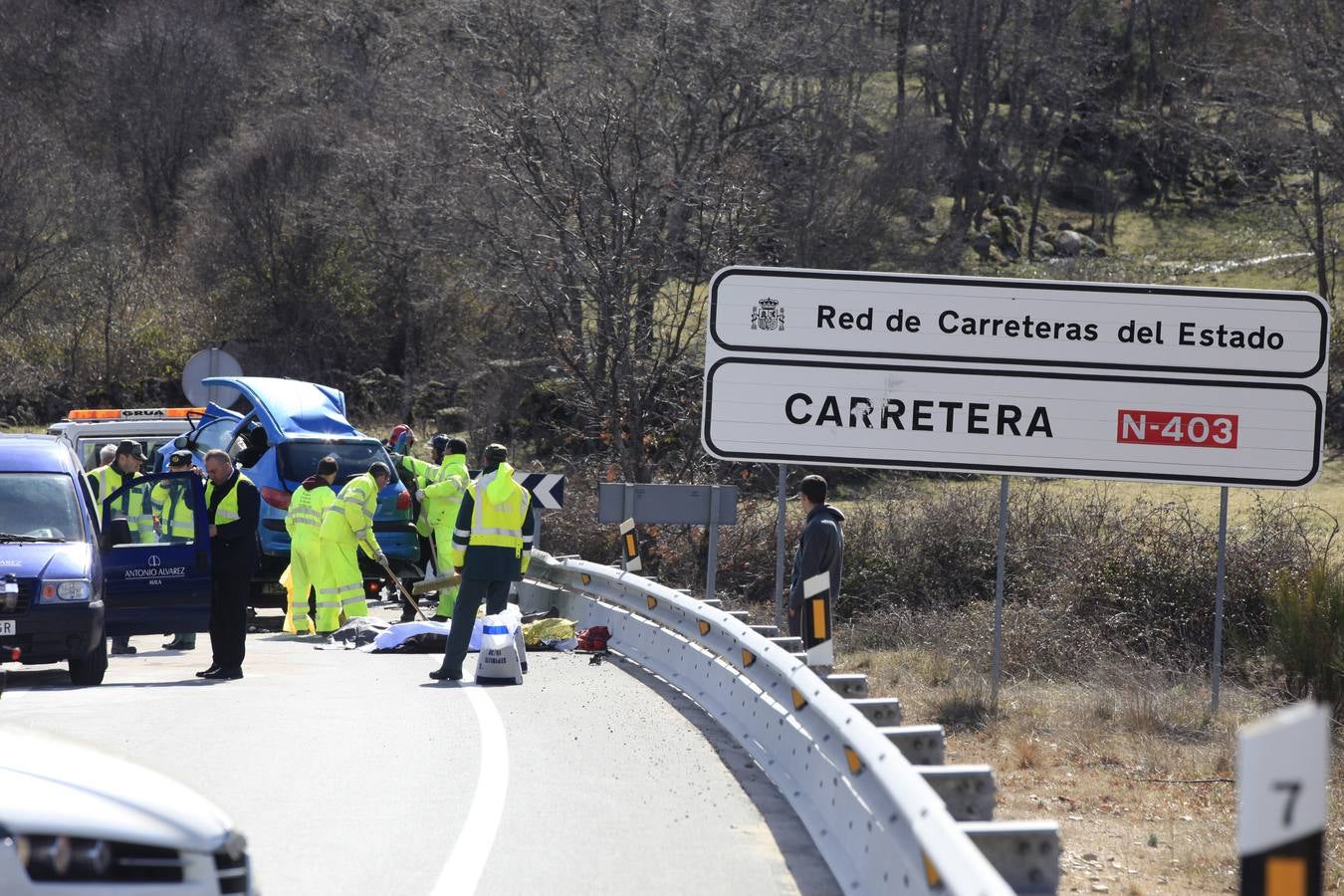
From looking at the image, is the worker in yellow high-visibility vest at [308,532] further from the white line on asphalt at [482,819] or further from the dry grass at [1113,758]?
the white line on asphalt at [482,819]

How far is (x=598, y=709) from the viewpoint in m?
11.6

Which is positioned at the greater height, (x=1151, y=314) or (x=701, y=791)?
(x=1151, y=314)

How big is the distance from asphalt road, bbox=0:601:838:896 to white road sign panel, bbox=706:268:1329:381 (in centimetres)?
305

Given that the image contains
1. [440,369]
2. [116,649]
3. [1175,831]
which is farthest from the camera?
[440,369]

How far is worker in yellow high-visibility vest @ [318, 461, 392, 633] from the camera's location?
17.0m

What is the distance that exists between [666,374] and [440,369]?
61.3ft

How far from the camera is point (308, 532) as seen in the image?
56.7 ft

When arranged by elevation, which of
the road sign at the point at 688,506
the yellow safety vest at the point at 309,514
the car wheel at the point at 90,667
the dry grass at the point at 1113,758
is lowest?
the dry grass at the point at 1113,758

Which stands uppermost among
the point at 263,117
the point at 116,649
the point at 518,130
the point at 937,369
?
the point at 263,117

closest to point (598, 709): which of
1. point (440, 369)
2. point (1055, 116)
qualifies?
point (440, 369)

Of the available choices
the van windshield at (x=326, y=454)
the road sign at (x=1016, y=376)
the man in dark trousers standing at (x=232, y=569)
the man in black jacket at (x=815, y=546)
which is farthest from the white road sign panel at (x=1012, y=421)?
the van windshield at (x=326, y=454)

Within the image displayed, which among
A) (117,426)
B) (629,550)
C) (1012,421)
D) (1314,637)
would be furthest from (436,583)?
(1314,637)

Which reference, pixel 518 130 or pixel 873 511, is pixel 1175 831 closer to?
pixel 873 511

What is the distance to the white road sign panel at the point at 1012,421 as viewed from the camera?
12492mm
